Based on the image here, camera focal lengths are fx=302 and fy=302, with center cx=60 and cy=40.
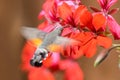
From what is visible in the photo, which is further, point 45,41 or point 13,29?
point 13,29

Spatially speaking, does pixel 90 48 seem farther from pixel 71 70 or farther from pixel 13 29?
pixel 13 29

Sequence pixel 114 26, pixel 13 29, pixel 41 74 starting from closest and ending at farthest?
pixel 114 26 < pixel 41 74 < pixel 13 29

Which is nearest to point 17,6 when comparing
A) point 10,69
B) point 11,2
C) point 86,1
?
point 11,2

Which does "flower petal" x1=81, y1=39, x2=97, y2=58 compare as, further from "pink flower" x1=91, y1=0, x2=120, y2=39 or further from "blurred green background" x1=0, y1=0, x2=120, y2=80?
"blurred green background" x1=0, y1=0, x2=120, y2=80

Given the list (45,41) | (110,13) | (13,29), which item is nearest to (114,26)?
(110,13)

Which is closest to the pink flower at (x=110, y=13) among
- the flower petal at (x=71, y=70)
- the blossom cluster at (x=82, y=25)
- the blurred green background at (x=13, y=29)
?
the blossom cluster at (x=82, y=25)

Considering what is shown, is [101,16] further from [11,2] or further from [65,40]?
[11,2]

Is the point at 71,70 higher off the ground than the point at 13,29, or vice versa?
the point at 13,29

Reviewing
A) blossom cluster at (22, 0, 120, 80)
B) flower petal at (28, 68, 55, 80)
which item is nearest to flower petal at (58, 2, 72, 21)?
blossom cluster at (22, 0, 120, 80)

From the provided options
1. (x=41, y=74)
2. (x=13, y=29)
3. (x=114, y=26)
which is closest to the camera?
(x=114, y=26)
